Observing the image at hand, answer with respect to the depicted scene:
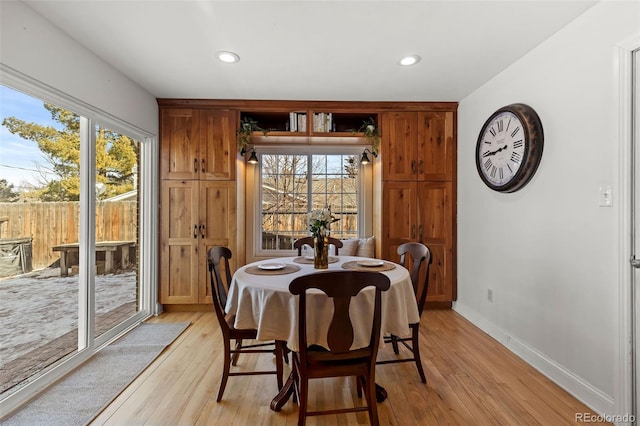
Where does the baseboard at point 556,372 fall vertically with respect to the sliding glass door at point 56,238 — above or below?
below

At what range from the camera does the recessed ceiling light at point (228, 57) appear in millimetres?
2342

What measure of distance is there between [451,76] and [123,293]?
155 inches

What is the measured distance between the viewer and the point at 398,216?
11.3ft

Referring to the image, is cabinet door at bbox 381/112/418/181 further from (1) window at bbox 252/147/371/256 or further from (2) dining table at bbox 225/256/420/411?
(2) dining table at bbox 225/256/420/411

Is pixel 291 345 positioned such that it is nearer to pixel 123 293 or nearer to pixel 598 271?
pixel 598 271

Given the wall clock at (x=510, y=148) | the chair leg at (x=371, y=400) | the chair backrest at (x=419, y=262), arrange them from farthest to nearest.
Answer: the wall clock at (x=510, y=148)
the chair backrest at (x=419, y=262)
the chair leg at (x=371, y=400)

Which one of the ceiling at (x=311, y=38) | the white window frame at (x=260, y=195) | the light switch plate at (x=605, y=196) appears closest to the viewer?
the light switch plate at (x=605, y=196)

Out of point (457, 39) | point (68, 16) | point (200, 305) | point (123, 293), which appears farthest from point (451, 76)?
point (123, 293)

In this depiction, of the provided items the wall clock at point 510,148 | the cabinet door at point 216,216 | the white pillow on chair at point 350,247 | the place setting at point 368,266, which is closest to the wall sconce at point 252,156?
the cabinet door at point 216,216

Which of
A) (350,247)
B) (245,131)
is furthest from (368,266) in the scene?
(245,131)

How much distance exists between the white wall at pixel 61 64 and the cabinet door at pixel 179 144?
374 mm

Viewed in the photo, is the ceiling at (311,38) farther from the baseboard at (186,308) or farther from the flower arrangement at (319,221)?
the baseboard at (186,308)

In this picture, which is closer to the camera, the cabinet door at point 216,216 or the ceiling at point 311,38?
the ceiling at point 311,38

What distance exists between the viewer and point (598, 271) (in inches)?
70.1
